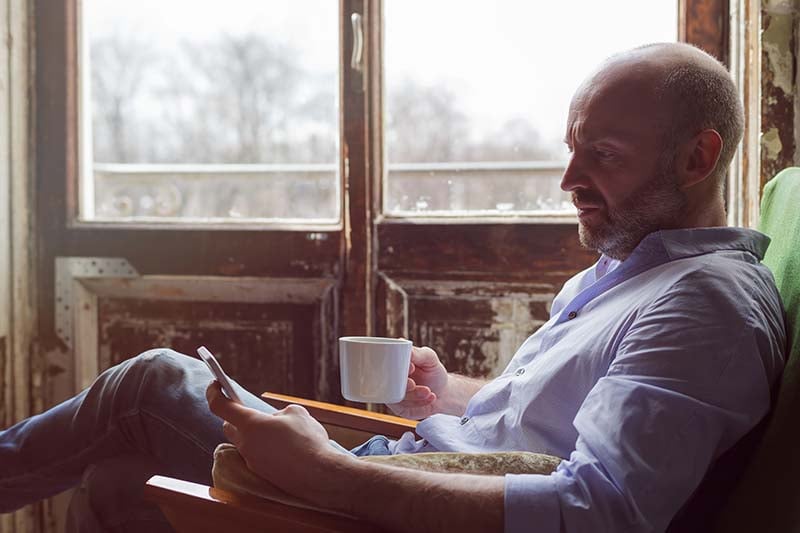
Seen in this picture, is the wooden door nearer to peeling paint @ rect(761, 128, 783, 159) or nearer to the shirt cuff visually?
peeling paint @ rect(761, 128, 783, 159)

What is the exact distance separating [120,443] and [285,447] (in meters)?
0.46

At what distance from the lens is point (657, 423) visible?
2.76ft

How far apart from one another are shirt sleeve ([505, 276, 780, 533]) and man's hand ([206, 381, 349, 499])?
23cm

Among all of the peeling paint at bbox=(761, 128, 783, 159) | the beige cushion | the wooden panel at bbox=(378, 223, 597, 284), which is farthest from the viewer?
the wooden panel at bbox=(378, 223, 597, 284)

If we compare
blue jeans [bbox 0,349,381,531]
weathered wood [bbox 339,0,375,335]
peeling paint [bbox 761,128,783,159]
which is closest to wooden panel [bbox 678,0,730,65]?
peeling paint [bbox 761,128,783,159]

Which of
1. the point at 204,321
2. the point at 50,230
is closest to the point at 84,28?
the point at 50,230

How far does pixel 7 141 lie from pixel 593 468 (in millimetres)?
1992

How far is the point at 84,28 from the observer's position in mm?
2324

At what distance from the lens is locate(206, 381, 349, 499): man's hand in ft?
3.03

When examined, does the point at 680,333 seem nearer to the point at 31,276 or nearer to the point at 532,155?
the point at 532,155

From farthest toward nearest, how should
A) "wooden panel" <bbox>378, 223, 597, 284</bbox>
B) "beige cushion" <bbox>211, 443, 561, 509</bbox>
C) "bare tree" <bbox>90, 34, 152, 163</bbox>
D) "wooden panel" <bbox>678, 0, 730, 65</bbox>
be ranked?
"bare tree" <bbox>90, 34, 152, 163</bbox>, "wooden panel" <bbox>378, 223, 597, 284</bbox>, "wooden panel" <bbox>678, 0, 730, 65</bbox>, "beige cushion" <bbox>211, 443, 561, 509</bbox>

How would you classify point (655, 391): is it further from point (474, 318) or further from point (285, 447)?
point (474, 318)

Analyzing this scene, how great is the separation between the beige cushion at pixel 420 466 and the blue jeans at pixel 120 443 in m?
0.24

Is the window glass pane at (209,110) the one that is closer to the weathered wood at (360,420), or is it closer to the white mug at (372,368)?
the weathered wood at (360,420)
